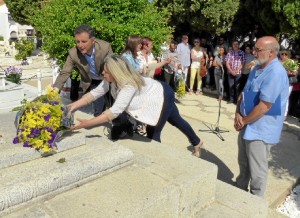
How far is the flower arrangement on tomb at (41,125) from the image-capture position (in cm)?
265

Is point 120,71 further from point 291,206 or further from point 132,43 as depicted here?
point 291,206

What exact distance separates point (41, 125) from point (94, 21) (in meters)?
3.00

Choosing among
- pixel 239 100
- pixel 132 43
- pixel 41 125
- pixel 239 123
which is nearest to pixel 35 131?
pixel 41 125

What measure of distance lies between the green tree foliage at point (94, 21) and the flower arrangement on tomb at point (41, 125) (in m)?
2.61

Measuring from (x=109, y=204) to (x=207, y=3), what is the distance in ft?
26.4

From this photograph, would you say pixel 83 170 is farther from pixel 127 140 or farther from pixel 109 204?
pixel 127 140

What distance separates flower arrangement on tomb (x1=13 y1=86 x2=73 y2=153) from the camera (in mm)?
2648

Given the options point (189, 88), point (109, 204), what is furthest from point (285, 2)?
point (109, 204)

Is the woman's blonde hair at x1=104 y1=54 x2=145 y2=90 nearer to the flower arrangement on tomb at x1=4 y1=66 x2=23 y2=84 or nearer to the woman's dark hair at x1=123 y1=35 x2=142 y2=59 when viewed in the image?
the woman's dark hair at x1=123 y1=35 x2=142 y2=59

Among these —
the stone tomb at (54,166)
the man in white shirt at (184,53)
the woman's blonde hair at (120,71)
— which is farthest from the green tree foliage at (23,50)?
the woman's blonde hair at (120,71)

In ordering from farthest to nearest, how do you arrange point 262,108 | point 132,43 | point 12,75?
point 12,75 < point 132,43 < point 262,108

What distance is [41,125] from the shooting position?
2650 millimetres

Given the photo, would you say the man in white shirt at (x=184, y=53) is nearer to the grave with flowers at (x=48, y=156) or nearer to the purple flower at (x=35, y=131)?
the grave with flowers at (x=48, y=156)

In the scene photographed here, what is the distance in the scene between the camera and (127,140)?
3.58 metres
